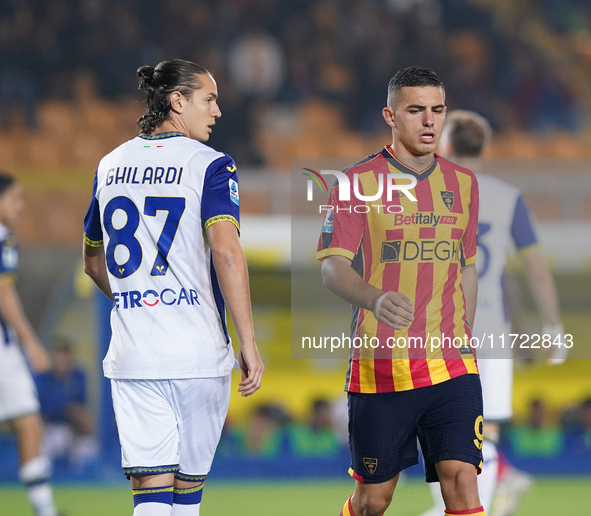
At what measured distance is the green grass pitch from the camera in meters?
5.95

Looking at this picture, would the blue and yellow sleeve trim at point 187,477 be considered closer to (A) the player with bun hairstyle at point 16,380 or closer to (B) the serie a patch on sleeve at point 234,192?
(B) the serie a patch on sleeve at point 234,192

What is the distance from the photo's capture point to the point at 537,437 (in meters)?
7.62

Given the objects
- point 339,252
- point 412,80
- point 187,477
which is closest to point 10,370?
point 187,477

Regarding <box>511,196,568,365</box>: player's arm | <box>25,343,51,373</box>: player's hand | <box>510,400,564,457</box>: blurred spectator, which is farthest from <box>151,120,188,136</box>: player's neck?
<box>510,400,564,457</box>: blurred spectator

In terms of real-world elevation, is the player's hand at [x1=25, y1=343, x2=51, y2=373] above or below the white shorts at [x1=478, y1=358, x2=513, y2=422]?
above

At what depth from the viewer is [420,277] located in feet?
11.1

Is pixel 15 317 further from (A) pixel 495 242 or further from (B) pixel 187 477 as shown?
(A) pixel 495 242

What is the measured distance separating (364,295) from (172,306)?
Answer: 71 centimetres

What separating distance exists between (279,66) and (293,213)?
4.98m

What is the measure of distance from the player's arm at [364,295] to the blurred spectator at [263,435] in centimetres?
433

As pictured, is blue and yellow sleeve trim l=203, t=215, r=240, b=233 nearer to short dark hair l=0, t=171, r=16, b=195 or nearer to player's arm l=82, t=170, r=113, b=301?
player's arm l=82, t=170, r=113, b=301

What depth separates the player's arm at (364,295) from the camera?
121 inches

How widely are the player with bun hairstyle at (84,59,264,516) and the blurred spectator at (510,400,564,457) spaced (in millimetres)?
5052

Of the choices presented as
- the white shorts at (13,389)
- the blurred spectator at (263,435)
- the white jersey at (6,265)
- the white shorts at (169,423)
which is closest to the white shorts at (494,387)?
the white shorts at (169,423)
